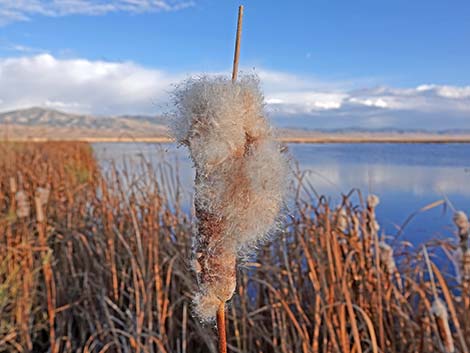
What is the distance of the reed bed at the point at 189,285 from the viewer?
156cm

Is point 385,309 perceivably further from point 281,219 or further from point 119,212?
point 119,212

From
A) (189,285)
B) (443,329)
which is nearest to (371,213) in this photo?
(189,285)

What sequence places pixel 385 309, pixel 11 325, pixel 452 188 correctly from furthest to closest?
pixel 452 188
pixel 11 325
pixel 385 309

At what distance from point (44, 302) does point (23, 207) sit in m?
0.58

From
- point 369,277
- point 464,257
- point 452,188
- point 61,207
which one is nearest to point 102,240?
point 61,207

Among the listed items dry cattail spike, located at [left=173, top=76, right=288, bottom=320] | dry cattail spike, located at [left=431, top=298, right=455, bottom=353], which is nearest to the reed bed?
dry cattail spike, located at [left=431, top=298, right=455, bottom=353]

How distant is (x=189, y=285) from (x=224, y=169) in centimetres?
159

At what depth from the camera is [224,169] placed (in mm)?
374

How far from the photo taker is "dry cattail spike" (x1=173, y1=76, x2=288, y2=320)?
368 millimetres

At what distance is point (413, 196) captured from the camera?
28.7 ft

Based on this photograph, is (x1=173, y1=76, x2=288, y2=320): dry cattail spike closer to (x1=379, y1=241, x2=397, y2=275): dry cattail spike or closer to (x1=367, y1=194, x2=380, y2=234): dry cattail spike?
(x1=379, y1=241, x2=397, y2=275): dry cattail spike

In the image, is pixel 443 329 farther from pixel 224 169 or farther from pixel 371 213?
pixel 371 213

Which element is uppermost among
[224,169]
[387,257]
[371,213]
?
[224,169]

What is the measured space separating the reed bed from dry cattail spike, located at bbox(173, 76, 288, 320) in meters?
0.70
